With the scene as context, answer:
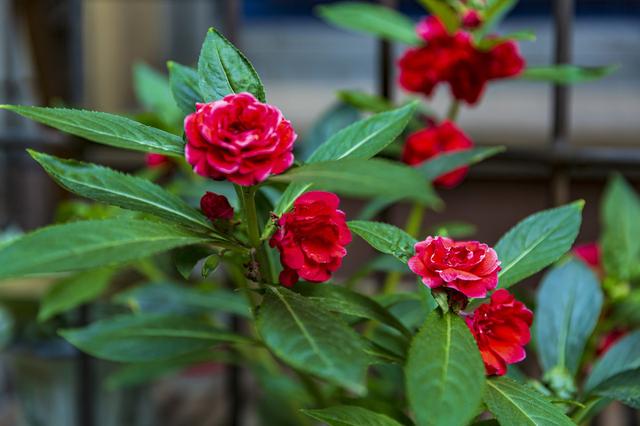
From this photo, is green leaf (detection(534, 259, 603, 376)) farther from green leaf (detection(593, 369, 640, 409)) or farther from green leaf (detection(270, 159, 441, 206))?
green leaf (detection(270, 159, 441, 206))

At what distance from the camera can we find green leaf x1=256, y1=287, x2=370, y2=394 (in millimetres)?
417

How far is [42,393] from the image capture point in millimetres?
1219

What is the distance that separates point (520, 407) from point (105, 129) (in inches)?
13.5

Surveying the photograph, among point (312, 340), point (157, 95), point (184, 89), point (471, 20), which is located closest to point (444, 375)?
point (312, 340)

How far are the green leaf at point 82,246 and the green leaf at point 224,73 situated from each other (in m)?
0.13

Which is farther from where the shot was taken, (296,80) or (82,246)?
(296,80)

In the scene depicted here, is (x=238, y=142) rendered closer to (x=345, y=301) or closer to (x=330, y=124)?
(x=345, y=301)

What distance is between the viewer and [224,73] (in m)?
0.57

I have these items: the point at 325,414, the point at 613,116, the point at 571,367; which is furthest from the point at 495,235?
the point at 325,414

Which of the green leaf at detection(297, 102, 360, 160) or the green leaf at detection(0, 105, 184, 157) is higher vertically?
the green leaf at detection(0, 105, 184, 157)

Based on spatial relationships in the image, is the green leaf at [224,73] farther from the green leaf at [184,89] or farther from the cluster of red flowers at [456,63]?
the cluster of red flowers at [456,63]

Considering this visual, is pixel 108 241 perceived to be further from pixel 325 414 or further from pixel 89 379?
pixel 89 379

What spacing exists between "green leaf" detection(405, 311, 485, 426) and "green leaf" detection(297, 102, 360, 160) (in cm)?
51

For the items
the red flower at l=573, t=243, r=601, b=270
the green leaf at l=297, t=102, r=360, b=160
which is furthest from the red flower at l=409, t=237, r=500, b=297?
the red flower at l=573, t=243, r=601, b=270
